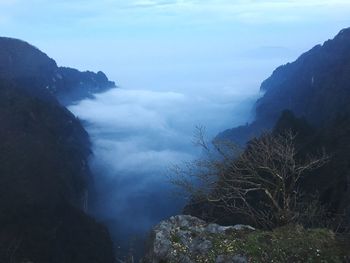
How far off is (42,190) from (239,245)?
68.5 m

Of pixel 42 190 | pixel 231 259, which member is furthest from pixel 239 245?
pixel 42 190

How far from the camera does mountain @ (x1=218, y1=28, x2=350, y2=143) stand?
347 feet

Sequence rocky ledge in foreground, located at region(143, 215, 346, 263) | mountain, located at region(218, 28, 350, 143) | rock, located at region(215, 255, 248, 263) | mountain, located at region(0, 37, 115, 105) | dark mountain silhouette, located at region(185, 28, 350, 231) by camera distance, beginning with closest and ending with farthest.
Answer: rocky ledge in foreground, located at region(143, 215, 346, 263) → rock, located at region(215, 255, 248, 263) → dark mountain silhouette, located at region(185, 28, 350, 231) → mountain, located at region(218, 28, 350, 143) → mountain, located at region(0, 37, 115, 105)

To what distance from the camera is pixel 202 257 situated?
15.5 meters

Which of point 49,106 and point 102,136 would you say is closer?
point 49,106

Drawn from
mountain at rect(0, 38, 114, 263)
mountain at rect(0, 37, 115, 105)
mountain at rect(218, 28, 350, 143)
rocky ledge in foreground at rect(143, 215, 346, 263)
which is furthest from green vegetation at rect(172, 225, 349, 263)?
mountain at rect(0, 37, 115, 105)

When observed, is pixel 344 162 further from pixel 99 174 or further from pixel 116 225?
pixel 99 174

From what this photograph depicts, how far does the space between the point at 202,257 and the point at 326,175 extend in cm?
4118

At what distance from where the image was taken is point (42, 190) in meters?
79.6

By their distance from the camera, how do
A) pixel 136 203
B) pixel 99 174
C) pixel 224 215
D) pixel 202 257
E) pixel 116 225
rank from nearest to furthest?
pixel 202 257 → pixel 224 215 → pixel 116 225 → pixel 136 203 → pixel 99 174

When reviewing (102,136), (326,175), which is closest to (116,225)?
(326,175)

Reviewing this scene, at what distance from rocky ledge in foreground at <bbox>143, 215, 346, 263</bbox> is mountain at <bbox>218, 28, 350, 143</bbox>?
71.8 m

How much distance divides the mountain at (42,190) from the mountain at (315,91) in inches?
1440

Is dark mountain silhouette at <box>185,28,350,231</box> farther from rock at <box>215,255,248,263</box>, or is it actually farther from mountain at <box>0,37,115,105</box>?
mountain at <box>0,37,115,105</box>
